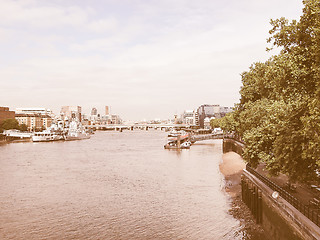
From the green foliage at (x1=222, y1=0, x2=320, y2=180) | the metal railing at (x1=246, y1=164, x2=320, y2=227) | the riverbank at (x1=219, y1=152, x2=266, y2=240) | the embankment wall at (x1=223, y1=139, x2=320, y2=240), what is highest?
the green foliage at (x1=222, y1=0, x2=320, y2=180)

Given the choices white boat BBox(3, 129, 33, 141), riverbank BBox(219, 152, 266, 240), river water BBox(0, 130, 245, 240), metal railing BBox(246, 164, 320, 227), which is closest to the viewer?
metal railing BBox(246, 164, 320, 227)

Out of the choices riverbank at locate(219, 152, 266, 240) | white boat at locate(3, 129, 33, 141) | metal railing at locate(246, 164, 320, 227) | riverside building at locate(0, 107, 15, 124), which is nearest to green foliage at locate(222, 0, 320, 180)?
metal railing at locate(246, 164, 320, 227)

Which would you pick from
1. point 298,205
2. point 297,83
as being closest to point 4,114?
point 298,205

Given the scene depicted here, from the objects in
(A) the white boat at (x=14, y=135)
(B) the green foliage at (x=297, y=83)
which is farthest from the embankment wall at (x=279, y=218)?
(A) the white boat at (x=14, y=135)

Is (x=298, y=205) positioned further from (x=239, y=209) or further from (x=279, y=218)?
(x=239, y=209)

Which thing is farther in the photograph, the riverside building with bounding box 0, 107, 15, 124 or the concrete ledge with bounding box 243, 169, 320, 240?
the riverside building with bounding box 0, 107, 15, 124

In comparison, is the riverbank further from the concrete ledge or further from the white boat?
the white boat

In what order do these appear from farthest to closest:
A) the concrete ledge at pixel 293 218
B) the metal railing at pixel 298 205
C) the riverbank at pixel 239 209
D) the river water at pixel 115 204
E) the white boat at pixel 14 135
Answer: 1. the white boat at pixel 14 135
2. the river water at pixel 115 204
3. the riverbank at pixel 239 209
4. the metal railing at pixel 298 205
5. the concrete ledge at pixel 293 218

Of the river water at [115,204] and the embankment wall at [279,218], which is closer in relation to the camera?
the embankment wall at [279,218]

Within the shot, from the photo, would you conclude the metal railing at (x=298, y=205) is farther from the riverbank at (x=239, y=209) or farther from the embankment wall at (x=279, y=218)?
the riverbank at (x=239, y=209)

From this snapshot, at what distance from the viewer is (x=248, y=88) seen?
4575 centimetres

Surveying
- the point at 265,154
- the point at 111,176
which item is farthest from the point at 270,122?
the point at 111,176

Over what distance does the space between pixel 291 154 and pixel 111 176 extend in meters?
38.1

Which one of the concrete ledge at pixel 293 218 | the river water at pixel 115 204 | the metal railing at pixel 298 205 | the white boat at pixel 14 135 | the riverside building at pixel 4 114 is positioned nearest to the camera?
the concrete ledge at pixel 293 218
